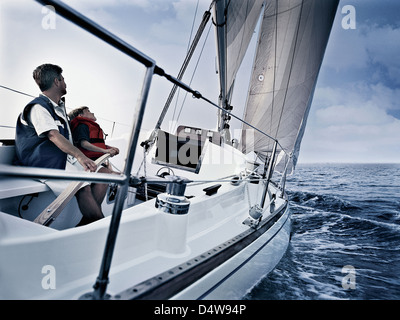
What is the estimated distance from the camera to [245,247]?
127 centimetres

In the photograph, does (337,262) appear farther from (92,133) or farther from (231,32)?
(231,32)

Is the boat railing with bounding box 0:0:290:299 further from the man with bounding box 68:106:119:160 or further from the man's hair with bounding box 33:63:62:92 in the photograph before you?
the man with bounding box 68:106:119:160

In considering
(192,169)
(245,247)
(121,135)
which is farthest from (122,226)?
(121,135)

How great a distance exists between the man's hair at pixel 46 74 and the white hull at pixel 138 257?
77 centimetres

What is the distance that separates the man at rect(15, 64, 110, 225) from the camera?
50.8 inches

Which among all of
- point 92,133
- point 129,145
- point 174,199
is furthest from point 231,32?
point 129,145

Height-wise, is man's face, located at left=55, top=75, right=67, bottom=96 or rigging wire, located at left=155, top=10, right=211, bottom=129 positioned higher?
rigging wire, located at left=155, top=10, right=211, bottom=129

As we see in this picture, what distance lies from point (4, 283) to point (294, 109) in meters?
7.85

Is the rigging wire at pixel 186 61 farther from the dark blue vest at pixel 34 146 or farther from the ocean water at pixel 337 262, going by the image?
the ocean water at pixel 337 262

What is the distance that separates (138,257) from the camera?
987 mm

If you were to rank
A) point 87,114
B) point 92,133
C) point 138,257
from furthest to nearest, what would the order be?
1. point 87,114
2. point 92,133
3. point 138,257

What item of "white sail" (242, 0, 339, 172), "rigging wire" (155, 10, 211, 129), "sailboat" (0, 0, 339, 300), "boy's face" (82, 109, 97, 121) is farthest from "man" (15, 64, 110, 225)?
"white sail" (242, 0, 339, 172)

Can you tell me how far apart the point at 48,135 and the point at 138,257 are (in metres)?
0.91
